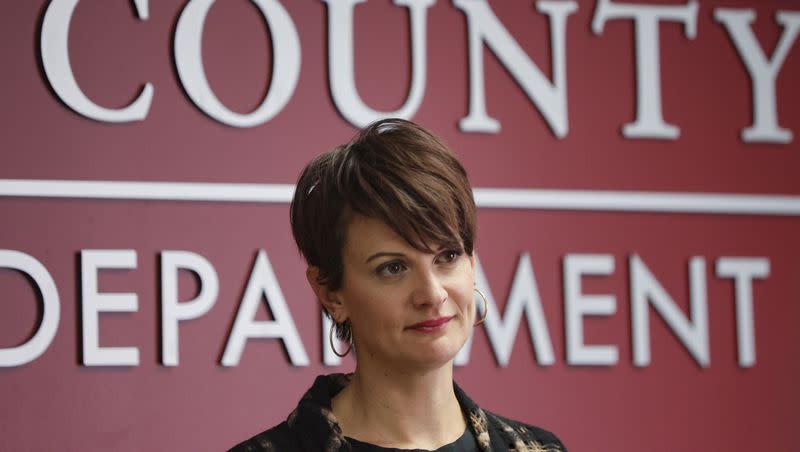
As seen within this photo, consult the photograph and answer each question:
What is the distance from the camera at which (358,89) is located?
3156mm

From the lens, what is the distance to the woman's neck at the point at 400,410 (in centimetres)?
191

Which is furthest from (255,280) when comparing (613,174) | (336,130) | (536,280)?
(613,174)

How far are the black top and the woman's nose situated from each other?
23cm

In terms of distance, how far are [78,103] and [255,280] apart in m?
0.55

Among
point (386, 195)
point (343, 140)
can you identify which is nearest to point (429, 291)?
point (386, 195)

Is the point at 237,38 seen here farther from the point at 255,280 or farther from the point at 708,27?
the point at 708,27

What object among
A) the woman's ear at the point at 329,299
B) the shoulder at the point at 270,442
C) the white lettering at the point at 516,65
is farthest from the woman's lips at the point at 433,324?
the white lettering at the point at 516,65

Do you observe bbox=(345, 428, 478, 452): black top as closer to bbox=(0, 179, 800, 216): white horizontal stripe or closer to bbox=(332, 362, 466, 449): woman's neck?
bbox=(332, 362, 466, 449): woman's neck

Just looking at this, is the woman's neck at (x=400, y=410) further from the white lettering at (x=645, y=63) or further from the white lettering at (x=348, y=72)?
the white lettering at (x=645, y=63)

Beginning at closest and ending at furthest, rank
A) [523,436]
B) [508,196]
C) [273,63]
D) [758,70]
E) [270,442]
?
[270,442] < [523,436] < [273,63] < [508,196] < [758,70]

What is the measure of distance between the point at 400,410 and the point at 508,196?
1.37 meters

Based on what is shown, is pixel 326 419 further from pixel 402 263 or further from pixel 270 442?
pixel 402 263

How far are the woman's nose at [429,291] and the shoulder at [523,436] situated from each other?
0.31 metres

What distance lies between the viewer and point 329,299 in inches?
76.8
